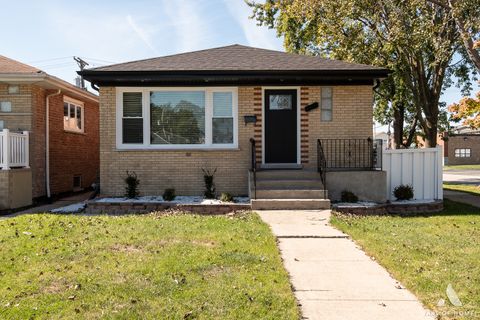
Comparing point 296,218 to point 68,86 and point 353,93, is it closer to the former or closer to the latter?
point 353,93

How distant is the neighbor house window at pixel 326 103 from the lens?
427 inches

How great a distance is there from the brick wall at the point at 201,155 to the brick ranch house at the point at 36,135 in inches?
83.3

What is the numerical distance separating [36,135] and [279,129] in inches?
268

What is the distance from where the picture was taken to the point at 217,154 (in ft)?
35.0

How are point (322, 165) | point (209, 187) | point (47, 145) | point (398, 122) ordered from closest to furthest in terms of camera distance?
point (322, 165) < point (209, 187) < point (47, 145) < point (398, 122)

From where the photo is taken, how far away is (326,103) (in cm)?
1086

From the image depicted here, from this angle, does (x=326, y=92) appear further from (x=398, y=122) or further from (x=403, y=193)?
(x=398, y=122)

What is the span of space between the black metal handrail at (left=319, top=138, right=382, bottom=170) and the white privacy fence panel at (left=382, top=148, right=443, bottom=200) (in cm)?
41

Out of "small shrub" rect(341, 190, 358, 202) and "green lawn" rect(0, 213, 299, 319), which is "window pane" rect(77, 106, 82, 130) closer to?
"green lawn" rect(0, 213, 299, 319)

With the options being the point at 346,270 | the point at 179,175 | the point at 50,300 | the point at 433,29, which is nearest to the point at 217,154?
the point at 179,175

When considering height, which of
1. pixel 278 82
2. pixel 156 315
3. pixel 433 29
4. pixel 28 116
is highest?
pixel 433 29

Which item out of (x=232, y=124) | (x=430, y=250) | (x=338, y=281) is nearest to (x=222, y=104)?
(x=232, y=124)

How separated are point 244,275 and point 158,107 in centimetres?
723

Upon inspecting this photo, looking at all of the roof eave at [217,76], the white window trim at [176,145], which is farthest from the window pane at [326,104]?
the white window trim at [176,145]
